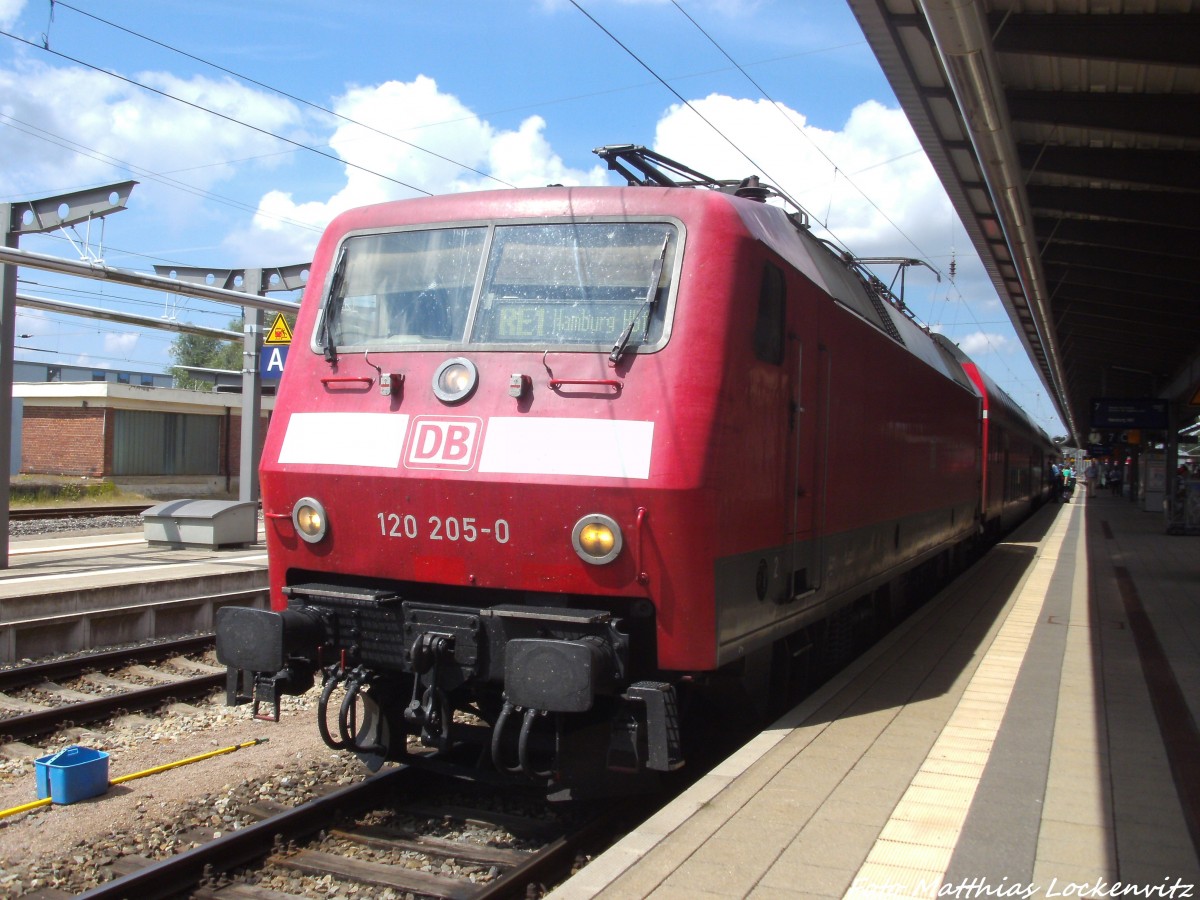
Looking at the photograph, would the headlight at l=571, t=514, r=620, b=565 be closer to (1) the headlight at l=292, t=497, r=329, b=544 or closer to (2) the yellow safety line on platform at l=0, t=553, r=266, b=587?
(1) the headlight at l=292, t=497, r=329, b=544

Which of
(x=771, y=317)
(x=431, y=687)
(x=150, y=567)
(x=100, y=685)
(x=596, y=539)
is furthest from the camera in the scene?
(x=150, y=567)

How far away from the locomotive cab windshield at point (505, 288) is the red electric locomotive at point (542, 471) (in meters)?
0.01

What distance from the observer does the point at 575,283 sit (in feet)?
17.3

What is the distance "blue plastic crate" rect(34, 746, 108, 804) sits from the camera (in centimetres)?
580

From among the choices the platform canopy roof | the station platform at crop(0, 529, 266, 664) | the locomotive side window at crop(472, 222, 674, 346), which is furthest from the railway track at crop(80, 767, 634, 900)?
the station platform at crop(0, 529, 266, 664)

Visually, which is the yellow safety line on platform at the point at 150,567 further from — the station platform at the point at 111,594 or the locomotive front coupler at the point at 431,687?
the locomotive front coupler at the point at 431,687

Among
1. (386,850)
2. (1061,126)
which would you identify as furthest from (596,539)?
(1061,126)

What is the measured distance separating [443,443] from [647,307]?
1177 millimetres

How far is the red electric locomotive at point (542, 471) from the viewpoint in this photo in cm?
482

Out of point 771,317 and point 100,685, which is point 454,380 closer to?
point 771,317

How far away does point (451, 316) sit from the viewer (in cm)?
547

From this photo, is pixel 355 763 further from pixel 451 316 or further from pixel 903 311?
pixel 903 311

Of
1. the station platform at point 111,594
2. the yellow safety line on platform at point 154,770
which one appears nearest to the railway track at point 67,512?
the station platform at point 111,594

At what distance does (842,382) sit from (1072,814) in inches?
119
